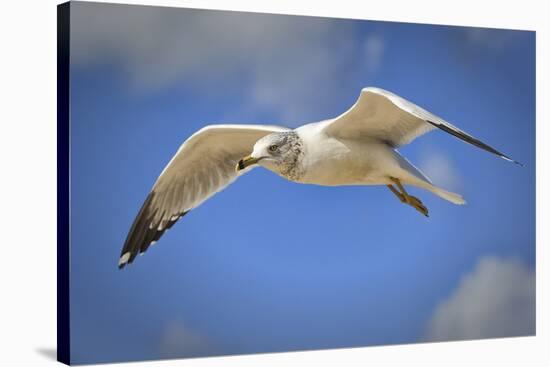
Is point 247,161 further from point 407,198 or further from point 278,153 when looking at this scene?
point 407,198

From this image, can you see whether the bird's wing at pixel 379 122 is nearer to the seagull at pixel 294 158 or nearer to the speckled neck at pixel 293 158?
the seagull at pixel 294 158

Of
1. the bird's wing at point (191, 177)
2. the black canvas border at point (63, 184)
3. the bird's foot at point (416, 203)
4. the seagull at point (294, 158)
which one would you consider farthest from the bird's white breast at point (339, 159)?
the black canvas border at point (63, 184)

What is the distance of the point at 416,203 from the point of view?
22.1ft

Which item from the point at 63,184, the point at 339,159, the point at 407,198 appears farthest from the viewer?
the point at 407,198

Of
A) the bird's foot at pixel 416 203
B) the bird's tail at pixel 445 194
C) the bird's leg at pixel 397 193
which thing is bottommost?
the bird's foot at pixel 416 203

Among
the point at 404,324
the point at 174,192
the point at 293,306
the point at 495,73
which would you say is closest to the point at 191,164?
the point at 174,192

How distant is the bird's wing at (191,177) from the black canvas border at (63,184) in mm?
337

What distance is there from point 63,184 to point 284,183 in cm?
138

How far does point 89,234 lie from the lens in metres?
5.97

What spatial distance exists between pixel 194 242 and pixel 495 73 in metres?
2.44

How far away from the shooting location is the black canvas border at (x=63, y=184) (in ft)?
19.5

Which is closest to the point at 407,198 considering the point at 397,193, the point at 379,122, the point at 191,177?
the point at 397,193

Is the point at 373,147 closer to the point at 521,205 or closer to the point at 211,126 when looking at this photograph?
the point at 211,126

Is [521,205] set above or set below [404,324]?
above
